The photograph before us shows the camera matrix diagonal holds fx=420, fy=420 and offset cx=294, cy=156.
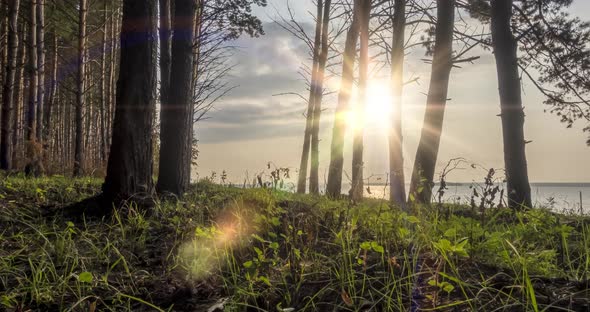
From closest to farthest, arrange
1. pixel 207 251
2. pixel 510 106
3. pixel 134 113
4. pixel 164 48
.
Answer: pixel 207 251, pixel 134 113, pixel 510 106, pixel 164 48

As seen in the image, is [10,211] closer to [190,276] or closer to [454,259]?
[190,276]

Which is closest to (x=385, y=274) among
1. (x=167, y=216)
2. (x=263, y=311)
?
(x=263, y=311)

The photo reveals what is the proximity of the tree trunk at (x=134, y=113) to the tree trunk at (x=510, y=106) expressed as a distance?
6.87 m

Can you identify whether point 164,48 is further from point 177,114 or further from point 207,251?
point 207,251

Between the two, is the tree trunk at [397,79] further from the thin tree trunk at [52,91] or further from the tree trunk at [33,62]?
the thin tree trunk at [52,91]

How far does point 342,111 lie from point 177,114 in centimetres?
739

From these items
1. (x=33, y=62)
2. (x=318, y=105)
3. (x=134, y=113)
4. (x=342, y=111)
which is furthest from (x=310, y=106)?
(x=134, y=113)

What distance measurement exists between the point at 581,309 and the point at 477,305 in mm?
406

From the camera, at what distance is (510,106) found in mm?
8531

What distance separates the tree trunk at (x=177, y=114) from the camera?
6.16 meters

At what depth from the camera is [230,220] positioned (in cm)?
408

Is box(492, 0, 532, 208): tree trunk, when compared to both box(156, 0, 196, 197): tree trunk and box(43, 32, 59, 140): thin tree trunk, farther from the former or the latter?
box(43, 32, 59, 140): thin tree trunk

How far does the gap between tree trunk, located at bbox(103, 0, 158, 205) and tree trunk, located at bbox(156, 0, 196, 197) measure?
99cm

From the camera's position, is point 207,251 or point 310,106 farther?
point 310,106
